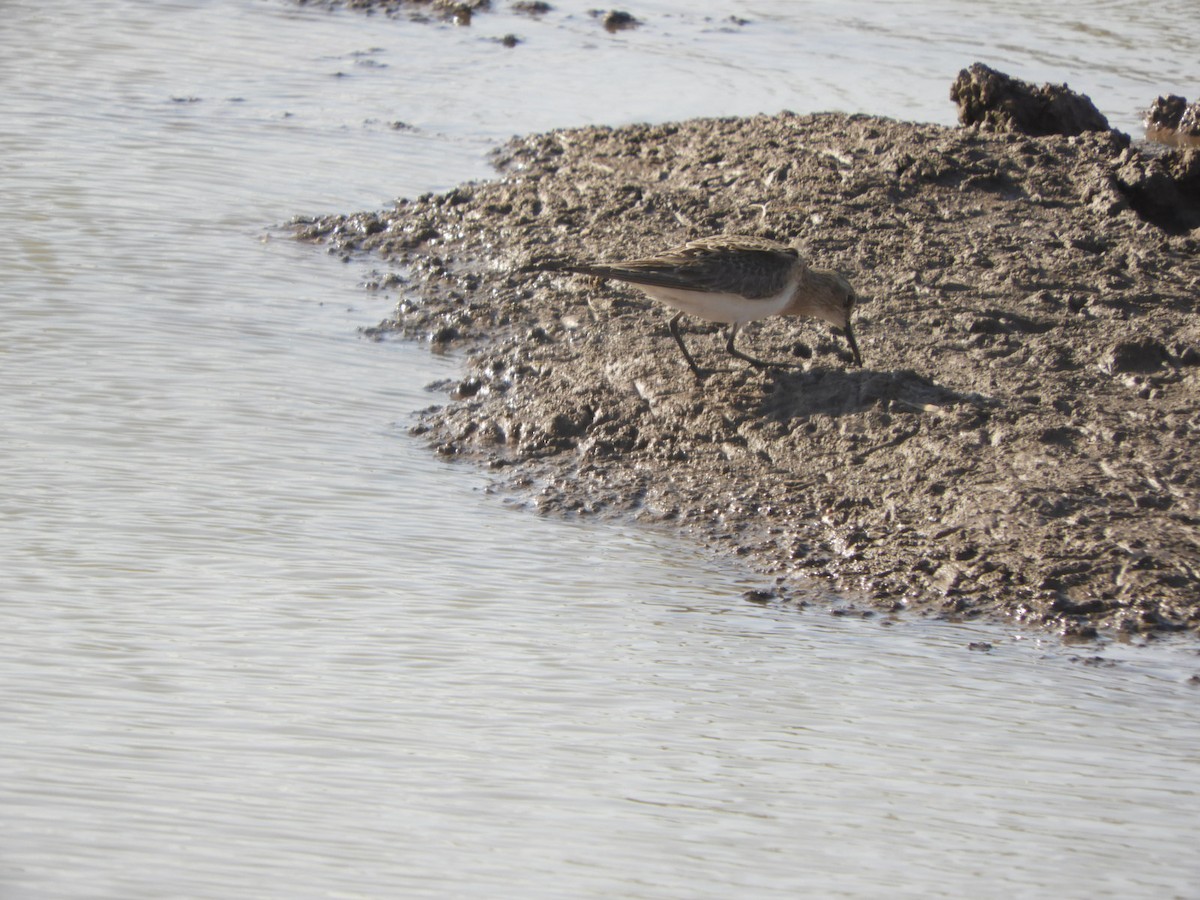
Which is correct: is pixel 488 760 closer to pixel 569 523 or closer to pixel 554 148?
pixel 569 523

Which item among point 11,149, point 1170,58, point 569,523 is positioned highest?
point 1170,58

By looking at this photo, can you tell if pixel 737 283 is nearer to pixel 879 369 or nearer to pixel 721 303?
pixel 721 303

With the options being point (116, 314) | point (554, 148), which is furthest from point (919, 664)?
point (554, 148)

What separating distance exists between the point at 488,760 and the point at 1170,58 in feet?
40.0

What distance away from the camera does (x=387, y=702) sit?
13.8 ft

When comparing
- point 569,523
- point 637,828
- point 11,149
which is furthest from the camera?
point 11,149

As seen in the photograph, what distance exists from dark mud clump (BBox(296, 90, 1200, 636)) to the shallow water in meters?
0.35

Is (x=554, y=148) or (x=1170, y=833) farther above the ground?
(x=554, y=148)

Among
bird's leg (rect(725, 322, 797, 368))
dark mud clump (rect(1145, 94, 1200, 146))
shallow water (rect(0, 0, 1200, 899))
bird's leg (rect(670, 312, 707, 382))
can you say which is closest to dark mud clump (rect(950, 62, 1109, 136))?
dark mud clump (rect(1145, 94, 1200, 146))

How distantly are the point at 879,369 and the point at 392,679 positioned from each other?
319 centimetres

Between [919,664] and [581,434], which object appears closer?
[919,664]

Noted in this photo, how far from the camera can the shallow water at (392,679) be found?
3.51 m

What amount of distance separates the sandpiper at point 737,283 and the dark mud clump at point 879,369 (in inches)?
9.7

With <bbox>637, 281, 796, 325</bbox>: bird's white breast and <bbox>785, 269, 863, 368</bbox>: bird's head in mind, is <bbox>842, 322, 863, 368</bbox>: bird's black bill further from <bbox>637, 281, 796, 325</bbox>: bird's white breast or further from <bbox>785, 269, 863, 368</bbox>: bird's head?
<bbox>637, 281, 796, 325</bbox>: bird's white breast
